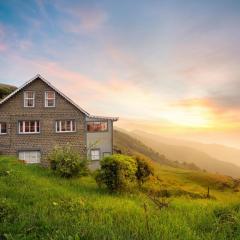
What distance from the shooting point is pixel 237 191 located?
4128cm

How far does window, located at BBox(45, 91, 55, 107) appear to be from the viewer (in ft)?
148

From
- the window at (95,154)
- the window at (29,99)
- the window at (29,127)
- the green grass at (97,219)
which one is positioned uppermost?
the window at (29,99)

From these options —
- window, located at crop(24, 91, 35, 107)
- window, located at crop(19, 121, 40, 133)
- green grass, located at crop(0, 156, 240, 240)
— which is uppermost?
window, located at crop(24, 91, 35, 107)

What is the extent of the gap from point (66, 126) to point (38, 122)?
11.8ft

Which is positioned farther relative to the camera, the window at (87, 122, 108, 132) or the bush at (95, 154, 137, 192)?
the window at (87, 122, 108, 132)

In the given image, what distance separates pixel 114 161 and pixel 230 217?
30.5ft

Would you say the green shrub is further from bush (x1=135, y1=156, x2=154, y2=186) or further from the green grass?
bush (x1=135, y1=156, x2=154, y2=186)

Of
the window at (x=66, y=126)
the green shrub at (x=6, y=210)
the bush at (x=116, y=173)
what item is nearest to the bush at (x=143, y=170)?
the bush at (x=116, y=173)

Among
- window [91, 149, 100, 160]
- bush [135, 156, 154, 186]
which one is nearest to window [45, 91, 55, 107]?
window [91, 149, 100, 160]

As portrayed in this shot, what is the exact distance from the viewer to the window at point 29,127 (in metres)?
44.5

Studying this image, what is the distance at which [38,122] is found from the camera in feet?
148

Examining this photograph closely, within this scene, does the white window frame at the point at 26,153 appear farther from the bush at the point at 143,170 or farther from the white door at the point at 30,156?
the bush at the point at 143,170

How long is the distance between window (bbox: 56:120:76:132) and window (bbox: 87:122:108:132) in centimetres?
296

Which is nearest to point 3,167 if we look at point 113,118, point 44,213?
point 44,213
